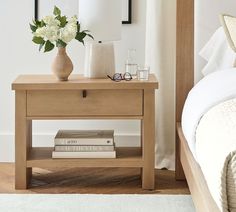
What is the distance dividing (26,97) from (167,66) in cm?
91

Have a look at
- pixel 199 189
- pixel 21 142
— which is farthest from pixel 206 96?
pixel 21 142

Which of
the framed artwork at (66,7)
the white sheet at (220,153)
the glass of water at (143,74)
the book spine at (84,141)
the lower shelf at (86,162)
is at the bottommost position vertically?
the lower shelf at (86,162)

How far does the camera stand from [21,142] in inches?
113

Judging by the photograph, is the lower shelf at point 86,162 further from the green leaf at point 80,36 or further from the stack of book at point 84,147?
the green leaf at point 80,36

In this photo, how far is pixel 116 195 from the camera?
A: 2.79 m

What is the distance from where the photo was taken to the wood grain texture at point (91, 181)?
9.48ft

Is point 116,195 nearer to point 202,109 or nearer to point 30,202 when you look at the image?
point 30,202

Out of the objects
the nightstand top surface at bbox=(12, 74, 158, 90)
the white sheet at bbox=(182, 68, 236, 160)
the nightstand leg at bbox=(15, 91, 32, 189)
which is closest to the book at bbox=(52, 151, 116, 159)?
the nightstand leg at bbox=(15, 91, 32, 189)

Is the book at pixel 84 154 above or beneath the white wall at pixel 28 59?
beneath

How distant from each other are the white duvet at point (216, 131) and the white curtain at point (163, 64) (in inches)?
23.0

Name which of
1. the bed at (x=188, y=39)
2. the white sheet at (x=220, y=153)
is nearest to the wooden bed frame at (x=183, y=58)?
the bed at (x=188, y=39)

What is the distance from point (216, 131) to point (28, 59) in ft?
6.18

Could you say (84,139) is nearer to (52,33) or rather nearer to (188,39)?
(52,33)

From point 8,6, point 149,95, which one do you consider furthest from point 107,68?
point 8,6
